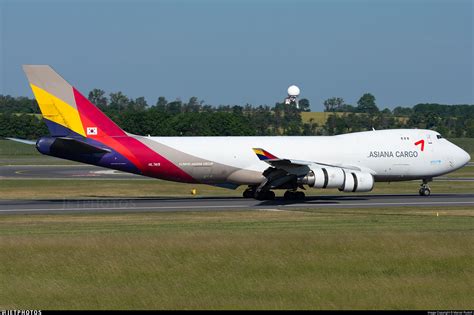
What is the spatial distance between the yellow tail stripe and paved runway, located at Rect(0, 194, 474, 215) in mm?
4449

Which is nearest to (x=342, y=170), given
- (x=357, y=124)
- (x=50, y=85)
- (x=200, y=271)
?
(x=50, y=85)

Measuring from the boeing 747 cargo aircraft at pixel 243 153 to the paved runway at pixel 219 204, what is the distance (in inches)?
46.6

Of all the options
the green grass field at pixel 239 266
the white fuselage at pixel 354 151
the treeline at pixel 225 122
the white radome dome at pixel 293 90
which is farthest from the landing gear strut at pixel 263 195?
the white radome dome at pixel 293 90

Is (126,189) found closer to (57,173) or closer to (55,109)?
(55,109)

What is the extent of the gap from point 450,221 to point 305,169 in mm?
12239

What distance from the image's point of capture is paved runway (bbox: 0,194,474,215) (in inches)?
1679

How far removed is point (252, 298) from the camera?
21.2 meters

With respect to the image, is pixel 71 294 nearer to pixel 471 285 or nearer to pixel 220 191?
pixel 471 285

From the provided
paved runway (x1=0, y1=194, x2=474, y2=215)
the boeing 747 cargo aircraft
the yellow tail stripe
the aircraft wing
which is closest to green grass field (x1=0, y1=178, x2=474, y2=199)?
paved runway (x1=0, y1=194, x2=474, y2=215)

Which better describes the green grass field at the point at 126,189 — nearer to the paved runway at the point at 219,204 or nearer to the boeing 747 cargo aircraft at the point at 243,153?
the paved runway at the point at 219,204

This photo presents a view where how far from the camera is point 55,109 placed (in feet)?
147

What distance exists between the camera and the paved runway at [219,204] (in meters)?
42.7

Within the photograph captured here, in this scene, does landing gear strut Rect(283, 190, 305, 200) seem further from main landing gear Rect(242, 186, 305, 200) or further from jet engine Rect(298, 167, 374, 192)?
jet engine Rect(298, 167, 374, 192)

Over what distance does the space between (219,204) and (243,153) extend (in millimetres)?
3835
